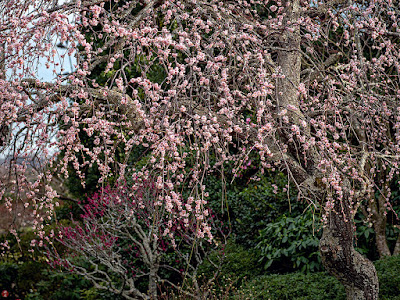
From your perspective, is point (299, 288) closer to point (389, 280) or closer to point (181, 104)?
point (389, 280)

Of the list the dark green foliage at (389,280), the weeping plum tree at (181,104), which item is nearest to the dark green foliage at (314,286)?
the dark green foliage at (389,280)

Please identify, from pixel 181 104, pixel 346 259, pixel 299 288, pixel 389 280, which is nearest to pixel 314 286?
pixel 299 288

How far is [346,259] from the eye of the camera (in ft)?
10.3

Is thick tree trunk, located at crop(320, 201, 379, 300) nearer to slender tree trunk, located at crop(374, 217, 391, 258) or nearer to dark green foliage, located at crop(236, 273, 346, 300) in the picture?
dark green foliage, located at crop(236, 273, 346, 300)

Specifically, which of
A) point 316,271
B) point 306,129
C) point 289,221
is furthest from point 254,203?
point 306,129

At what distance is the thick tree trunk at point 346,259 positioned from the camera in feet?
10.3

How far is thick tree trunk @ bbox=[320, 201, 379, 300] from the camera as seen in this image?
10.3ft

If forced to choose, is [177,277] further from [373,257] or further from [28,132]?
[28,132]

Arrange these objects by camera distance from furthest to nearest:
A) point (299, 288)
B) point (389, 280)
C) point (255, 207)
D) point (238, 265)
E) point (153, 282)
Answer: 1. point (255, 207)
2. point (238, 265)
3. point (153, 282)
4. point (299, 288)
5. point (389, 280)

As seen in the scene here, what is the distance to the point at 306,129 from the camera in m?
2.77

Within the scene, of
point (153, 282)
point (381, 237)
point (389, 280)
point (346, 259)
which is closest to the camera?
point (346, 259)

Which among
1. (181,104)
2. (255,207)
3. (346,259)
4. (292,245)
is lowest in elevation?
(292,245)

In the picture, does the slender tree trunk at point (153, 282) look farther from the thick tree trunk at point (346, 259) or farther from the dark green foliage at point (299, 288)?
the thick tree trunk at point (346, 259)

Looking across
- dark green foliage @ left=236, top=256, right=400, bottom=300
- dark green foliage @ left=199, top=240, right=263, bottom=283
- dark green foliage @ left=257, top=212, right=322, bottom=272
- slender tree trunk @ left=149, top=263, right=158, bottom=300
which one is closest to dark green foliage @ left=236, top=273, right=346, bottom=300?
dark green foliage @ left=236, top=256, right=400, bottom=300
